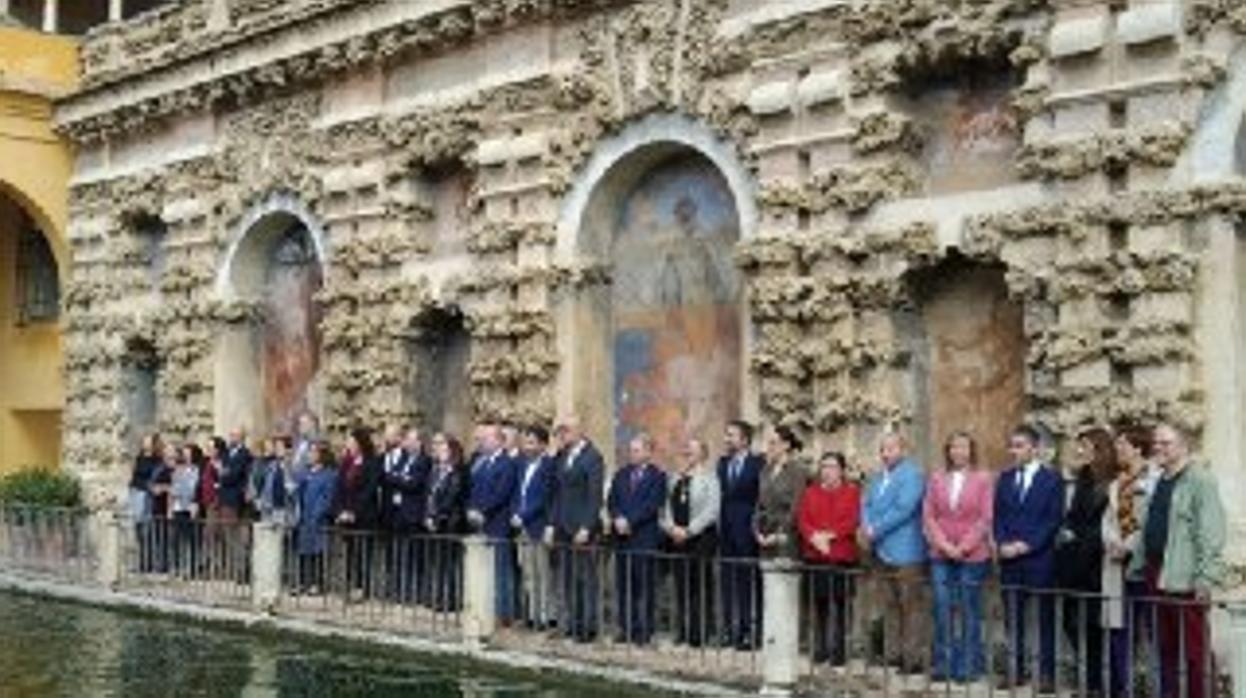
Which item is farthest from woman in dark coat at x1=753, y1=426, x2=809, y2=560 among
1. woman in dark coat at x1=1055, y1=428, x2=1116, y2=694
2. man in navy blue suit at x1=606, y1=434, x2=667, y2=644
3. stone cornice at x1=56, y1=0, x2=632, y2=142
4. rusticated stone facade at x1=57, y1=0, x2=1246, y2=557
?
stone cornice at x1=56, y1=0, x2=632, y2=142

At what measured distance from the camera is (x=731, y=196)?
55.5 feet

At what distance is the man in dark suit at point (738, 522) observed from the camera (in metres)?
13.7

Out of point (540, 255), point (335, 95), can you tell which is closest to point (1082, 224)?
point (540, 255)

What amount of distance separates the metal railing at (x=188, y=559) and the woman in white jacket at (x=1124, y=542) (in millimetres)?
9322

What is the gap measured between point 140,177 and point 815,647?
1482 centimetres

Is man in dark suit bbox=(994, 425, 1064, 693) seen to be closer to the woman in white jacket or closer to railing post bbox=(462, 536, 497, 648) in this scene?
the woman in white jacket

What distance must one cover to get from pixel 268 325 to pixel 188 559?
4771 mm

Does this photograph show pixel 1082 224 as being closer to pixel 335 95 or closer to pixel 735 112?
pixel 735 112

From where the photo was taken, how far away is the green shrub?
23.3m

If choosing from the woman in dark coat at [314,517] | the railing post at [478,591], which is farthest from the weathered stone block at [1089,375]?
the woman in dark coat at [314,517]

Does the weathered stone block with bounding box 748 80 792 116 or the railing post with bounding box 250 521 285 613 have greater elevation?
the weathered stone block with bounding box 748 80 792 116

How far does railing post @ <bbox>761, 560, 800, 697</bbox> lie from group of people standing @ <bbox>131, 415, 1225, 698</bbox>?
49 centimetres

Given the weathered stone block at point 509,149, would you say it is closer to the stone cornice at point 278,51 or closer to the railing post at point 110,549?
the stone cornice at point 278,51

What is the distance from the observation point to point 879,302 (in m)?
15.0
